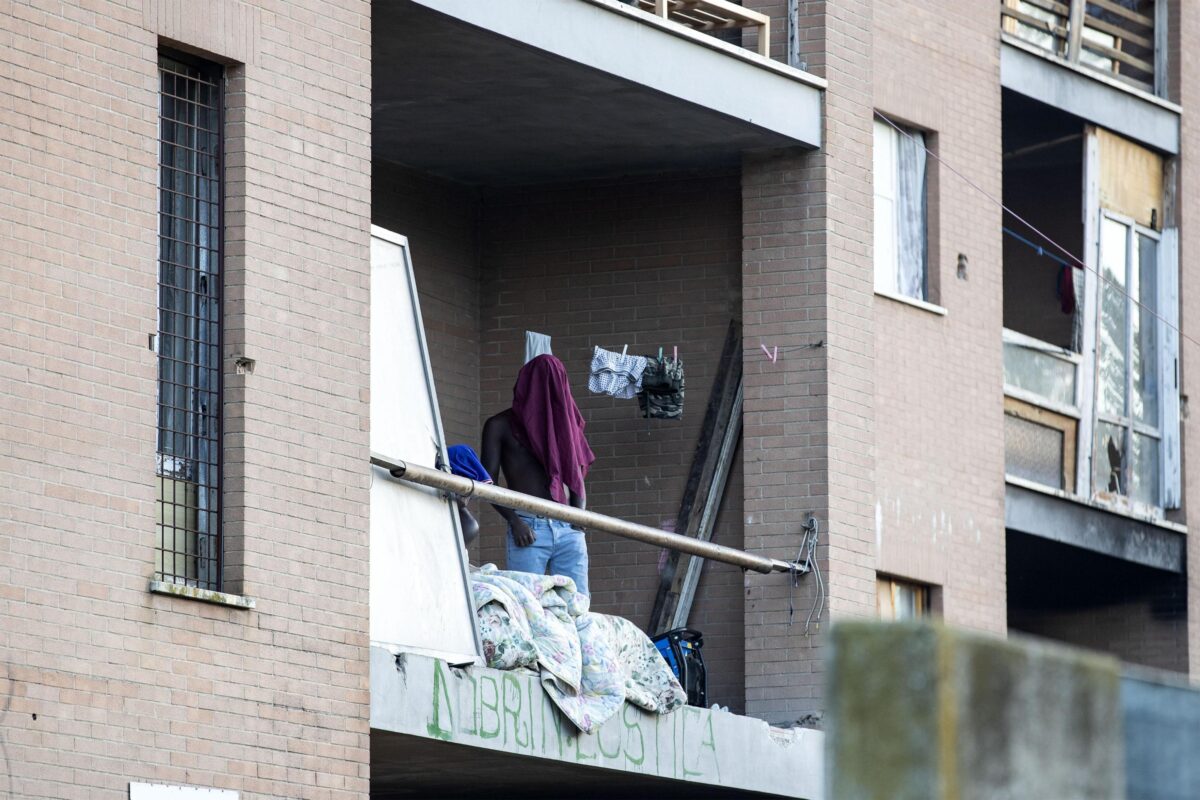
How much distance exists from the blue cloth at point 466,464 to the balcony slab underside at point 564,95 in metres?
2.43

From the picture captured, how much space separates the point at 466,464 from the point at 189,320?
7.74 feet

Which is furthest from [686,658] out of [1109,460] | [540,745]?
[1109,460]

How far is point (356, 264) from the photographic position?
1245 centimetres

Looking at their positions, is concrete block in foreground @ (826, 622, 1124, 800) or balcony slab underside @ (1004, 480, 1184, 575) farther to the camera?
balcony slab underside @ (1004, 480, 1184, 575)

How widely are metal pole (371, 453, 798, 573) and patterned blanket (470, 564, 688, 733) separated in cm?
44

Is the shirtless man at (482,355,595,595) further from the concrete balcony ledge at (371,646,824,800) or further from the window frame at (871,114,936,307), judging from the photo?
the window frame at (871,114,936,307)

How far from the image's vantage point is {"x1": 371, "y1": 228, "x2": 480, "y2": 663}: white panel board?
1246cm

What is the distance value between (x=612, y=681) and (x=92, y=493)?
3.85m

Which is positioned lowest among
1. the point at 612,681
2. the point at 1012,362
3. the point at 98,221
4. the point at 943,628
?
the point at 943,628

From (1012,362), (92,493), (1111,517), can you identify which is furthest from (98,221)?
(1111,517)

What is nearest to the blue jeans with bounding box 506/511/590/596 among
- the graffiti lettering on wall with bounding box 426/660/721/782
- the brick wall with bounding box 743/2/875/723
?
the graffiti lettering on wall with bounding box 426/660/721/782

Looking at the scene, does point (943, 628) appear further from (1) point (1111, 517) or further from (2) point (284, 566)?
(1) point (1111, 517)

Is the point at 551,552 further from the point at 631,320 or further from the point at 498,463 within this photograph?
the point at 631,320

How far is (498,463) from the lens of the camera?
14.4m
